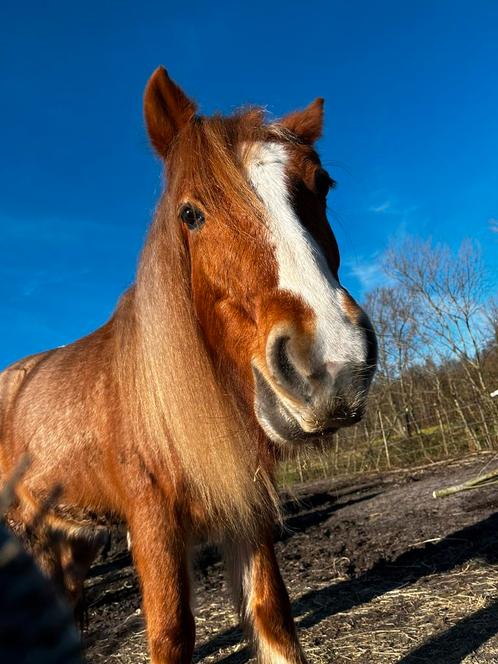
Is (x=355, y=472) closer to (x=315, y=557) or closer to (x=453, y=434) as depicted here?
(x=453, y=434)

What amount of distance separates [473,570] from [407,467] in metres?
9.20

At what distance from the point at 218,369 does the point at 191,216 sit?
2.18 ft

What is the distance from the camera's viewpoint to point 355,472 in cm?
1389

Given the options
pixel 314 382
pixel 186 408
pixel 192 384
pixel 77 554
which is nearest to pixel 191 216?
pixel 192 384

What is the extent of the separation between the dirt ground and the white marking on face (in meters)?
1.00

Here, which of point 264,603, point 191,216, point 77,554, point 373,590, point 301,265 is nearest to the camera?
point 301,265

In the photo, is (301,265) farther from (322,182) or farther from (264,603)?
(264,603)

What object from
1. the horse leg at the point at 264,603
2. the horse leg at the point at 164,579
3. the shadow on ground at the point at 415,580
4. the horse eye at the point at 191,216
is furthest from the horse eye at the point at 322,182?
the shadow on ground at the point at 415,580

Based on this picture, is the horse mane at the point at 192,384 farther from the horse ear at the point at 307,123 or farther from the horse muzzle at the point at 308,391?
the horse muzzle at the point at 308,391

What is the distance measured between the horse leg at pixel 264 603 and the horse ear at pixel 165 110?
81.9 inches

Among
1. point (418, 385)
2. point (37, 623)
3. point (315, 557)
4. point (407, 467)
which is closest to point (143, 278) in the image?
point (37, 623)

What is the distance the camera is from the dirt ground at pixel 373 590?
9.75 ft

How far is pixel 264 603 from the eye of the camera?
8.34 feet

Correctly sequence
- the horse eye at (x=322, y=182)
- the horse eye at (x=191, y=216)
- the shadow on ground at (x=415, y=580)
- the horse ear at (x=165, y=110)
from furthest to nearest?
1. the shadow on ground at (x=415, y=580)
2. the horse ear at (x=165, y=110)
3. the horse eye at (x=322, y=182)
4. the horse eye at (x=191, y=216)
